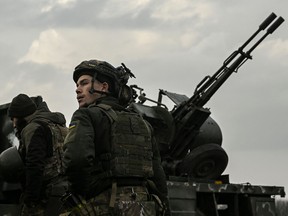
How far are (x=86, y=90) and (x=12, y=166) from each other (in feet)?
6.10

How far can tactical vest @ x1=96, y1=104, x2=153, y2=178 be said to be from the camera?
3.92m

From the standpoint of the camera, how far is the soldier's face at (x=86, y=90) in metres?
4.16

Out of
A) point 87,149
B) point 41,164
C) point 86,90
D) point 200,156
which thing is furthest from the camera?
point 200,156

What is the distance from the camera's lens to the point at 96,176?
3.89 metres

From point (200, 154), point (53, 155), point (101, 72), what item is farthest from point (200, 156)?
point (101, 72)

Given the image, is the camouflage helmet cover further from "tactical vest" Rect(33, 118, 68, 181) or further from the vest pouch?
"tactical vest" Rect(33, 118, 68, 181)

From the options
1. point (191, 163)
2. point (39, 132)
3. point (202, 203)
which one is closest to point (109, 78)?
point (39, 132)

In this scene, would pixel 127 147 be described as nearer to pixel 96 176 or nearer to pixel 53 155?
pixel 96 176

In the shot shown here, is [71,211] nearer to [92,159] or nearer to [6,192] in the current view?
[92,159]

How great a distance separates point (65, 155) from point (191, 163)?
5631 millimetres

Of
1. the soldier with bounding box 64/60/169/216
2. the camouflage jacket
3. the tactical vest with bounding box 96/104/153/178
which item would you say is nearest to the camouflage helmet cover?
the soldier with bounding box 64/60/169/216

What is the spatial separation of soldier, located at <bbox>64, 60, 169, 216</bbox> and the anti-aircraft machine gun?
3.63m

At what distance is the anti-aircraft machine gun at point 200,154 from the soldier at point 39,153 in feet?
7.43

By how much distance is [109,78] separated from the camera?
4.24 metres
